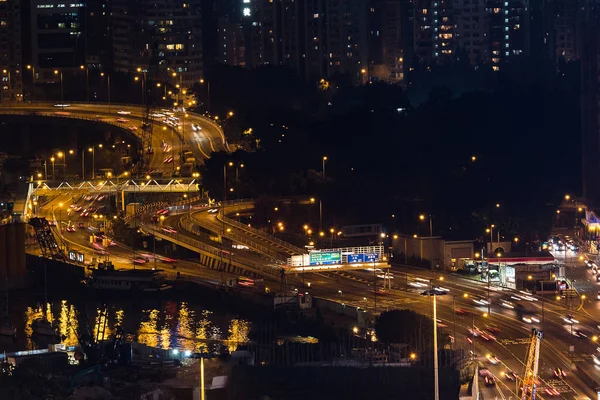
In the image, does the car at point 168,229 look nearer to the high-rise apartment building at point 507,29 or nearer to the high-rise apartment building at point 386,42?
the high-rise apartment building at point 386,42

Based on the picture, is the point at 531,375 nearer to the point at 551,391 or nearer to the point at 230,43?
the point at 551,391

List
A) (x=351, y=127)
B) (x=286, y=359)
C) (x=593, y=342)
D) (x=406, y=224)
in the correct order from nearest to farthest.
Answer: (x=286, y=359), (x=593, y=342), (x=406, y=224), (x=351, y=127)

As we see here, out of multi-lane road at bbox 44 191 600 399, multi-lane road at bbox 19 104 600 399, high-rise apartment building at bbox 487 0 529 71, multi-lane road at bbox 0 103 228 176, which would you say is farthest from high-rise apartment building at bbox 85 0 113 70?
multi-lane road at bbox 44 191 600 399

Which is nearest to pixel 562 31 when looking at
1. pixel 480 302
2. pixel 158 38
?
pixel 158 38

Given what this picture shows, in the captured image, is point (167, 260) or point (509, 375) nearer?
point (509, 375)

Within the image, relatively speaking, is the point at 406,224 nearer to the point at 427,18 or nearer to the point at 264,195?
the point at 264,195

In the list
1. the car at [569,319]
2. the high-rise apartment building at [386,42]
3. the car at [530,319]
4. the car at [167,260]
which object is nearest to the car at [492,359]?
the car at [530,319]

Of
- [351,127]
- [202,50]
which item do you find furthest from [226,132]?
[202,50]
